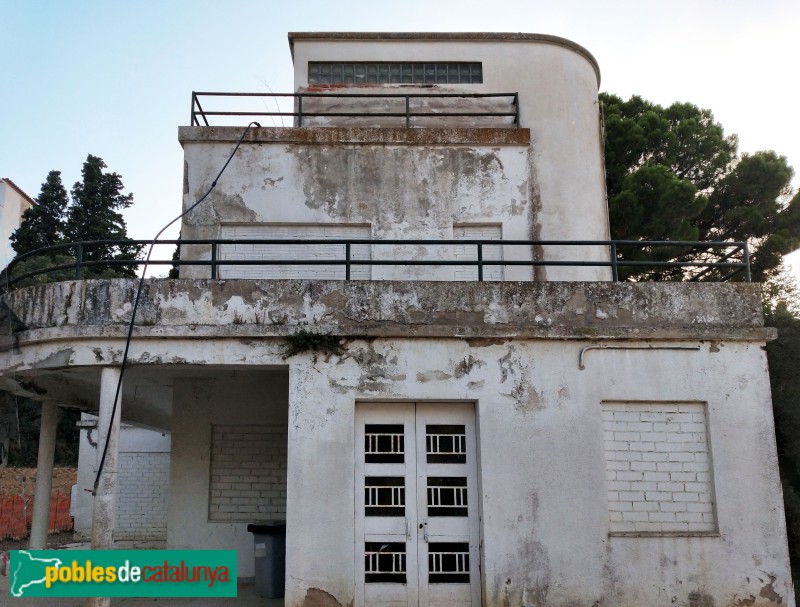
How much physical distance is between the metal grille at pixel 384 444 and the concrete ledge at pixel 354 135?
5442mm

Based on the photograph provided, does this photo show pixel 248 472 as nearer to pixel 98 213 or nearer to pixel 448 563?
pixel 448 563

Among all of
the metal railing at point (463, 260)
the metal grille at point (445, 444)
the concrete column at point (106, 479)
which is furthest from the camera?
the metal railing at point (463, 260)

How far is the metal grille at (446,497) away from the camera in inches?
357

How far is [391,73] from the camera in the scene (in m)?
14.3

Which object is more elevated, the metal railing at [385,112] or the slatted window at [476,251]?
the metal railing at [385,112]

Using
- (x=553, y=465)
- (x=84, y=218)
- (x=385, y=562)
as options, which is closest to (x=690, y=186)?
(x=553, y=465)

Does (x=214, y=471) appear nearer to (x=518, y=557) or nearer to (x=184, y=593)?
(x=184, y=593)

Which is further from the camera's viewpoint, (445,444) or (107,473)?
(445,444)

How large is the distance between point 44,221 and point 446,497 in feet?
103

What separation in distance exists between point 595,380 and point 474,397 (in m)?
1.46

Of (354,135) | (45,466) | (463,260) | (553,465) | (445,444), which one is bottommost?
(553,465)

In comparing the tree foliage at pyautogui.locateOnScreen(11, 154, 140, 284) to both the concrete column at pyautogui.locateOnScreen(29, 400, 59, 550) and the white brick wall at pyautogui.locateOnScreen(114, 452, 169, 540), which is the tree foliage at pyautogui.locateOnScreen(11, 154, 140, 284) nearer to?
the white brick wall at pyautogui.locateOnScreen(114, 452, 169, 540)

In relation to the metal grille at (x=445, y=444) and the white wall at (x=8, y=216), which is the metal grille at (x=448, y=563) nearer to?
the metal grille at (x=445, y=444)

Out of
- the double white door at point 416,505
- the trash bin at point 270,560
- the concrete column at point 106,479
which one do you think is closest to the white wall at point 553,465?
the double white door at point 416,505
